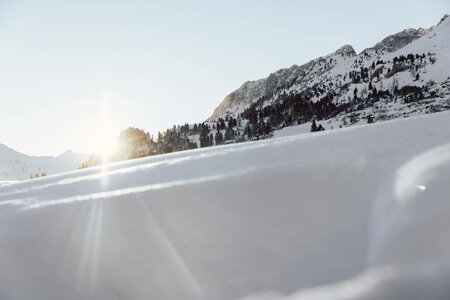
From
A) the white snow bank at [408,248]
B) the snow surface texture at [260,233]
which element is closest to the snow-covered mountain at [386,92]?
the snow surface texture at [260,233]

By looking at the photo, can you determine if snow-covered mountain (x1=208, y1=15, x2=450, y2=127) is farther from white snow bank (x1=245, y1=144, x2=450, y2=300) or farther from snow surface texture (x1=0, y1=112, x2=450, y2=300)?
white snow bank (x1=245, y1=144, x2=450, y2=300)

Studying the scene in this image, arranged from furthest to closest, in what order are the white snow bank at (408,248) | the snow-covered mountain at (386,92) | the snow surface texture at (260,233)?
1. the snow-covered mountain at (386,92)
2. the snow surface texture at (260,233)
3. the white snow bank at (408,248)

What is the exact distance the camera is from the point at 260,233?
2219 millimetres

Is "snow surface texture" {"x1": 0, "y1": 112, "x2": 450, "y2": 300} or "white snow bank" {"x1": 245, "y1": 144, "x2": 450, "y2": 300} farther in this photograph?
"snow surface texture" {"x1": 0, "y1": 112, "x2": 450, "y2": 300}

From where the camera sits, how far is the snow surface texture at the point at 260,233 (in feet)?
5.92

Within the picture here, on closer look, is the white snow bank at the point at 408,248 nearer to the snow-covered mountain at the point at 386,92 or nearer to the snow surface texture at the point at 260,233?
the snow surface texture at the point at 260,233

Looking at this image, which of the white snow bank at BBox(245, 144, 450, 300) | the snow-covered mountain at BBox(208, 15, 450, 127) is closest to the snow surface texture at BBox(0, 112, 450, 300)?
the white snow bank at BBox(245, 144, 450, 300)

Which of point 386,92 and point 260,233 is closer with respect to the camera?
point 260,233

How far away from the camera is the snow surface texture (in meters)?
1.80

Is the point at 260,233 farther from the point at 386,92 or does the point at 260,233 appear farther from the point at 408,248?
the point at 386,92

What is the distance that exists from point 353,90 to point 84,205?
115735mm

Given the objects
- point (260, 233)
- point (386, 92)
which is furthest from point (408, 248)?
point (386, 92)

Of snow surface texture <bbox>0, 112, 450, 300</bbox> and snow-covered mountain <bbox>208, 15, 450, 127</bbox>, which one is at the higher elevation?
snow-covered mountain <bbox>208, 15, 450, 127</bbox>

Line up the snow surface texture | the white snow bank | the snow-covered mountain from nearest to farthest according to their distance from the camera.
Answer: the white snow bank
the snow surface texture
the snow-covered mountain
